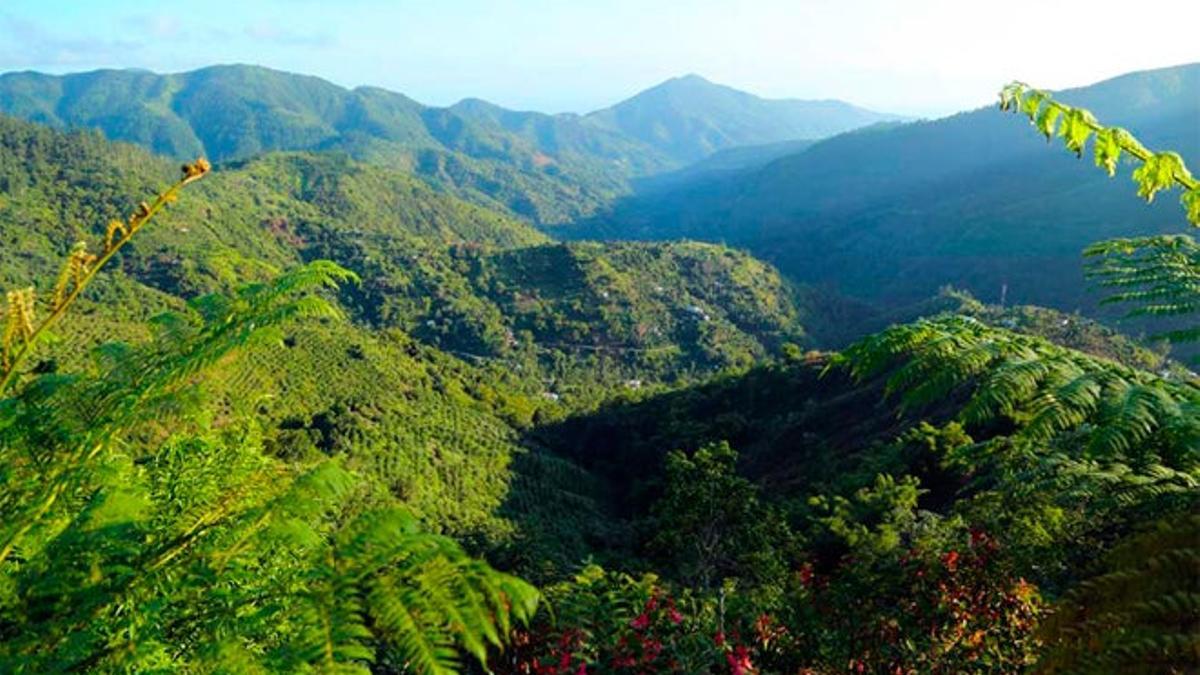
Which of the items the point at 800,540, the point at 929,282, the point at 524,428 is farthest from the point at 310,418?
the point at 929,282

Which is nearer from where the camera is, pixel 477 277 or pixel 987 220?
pixel 477 277

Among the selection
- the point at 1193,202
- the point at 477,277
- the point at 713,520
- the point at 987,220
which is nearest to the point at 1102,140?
the point at 1193,202

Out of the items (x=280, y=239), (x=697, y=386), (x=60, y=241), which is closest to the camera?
(x=697, y=386)

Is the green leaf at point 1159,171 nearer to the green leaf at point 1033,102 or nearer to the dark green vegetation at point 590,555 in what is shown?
the dark green vegetation at point 590,555

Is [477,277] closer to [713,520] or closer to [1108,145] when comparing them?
[713,520]

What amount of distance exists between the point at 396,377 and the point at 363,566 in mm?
62357

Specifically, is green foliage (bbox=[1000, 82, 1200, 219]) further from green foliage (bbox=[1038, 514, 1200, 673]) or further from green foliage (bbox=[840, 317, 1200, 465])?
green foliage (bbox=[1038, 514, 1200, 673])

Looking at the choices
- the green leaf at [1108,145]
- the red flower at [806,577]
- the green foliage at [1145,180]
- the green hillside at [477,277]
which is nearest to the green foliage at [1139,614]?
the green foliage at [1145,180]

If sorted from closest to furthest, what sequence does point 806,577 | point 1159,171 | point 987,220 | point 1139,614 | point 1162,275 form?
1. point 1139,614
2. point 1159,171
3. point 1162,275
4. point 806,577
5. point 987,220

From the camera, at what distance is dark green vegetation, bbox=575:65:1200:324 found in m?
101

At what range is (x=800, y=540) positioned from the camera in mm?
14477

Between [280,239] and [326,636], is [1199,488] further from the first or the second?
[280,239]

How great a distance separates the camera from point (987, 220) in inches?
4865

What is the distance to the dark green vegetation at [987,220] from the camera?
332 ft
